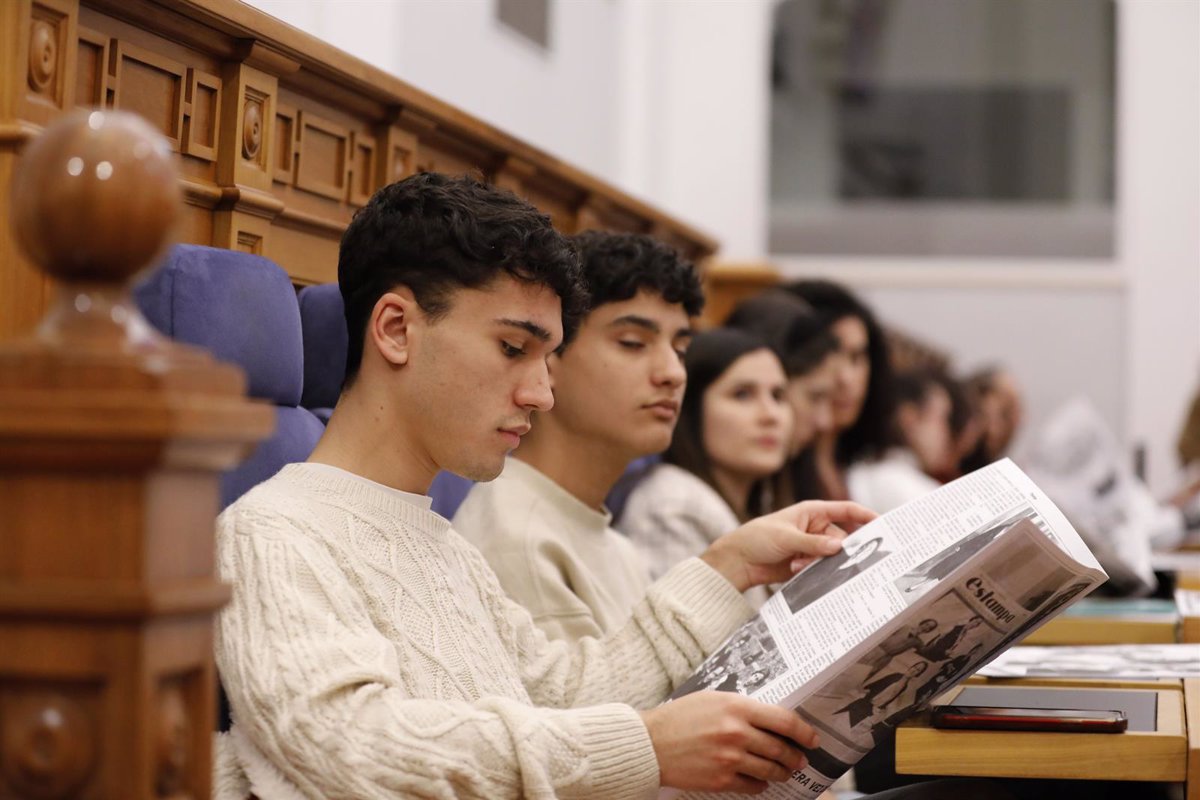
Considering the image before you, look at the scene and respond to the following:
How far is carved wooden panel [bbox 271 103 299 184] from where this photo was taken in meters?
2.00

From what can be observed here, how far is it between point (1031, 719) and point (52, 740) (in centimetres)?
89

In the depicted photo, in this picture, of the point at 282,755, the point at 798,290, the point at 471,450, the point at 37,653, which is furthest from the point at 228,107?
the point at 798,290

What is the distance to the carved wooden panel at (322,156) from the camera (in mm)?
2057

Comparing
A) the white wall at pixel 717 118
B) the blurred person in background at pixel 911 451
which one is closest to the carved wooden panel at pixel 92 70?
the blurred person in background at pixel 911 451

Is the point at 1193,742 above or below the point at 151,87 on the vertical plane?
below

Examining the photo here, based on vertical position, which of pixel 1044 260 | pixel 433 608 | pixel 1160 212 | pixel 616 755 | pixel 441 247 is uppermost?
pixel 1160 212

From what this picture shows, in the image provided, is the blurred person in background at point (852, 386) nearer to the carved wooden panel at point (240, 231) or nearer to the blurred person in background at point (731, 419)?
the blurred person in background at point (731, 419)

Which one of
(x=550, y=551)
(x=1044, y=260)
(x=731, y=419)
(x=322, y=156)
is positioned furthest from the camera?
(x=1044, y=260)

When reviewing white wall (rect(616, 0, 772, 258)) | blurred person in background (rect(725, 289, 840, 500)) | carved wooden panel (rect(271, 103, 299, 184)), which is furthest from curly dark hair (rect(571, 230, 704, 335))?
white wall (rect(616, 0, 772, 258))

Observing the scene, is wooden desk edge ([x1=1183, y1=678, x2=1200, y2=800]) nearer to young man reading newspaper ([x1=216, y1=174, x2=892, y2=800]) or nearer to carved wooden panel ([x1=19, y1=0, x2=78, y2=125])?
young man reading newspaper ([x1=216, y1=174, x2=892, y2=800])

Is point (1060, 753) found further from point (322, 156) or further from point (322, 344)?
point (322, 156)

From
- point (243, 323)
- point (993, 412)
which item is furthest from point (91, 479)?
point (993, 412)

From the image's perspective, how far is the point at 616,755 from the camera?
128 cm

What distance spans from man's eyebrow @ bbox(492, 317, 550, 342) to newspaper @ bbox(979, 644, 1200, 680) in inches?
24.9
